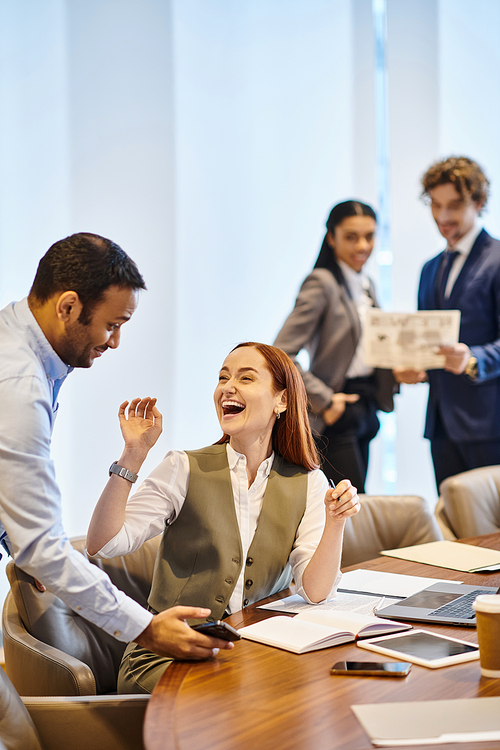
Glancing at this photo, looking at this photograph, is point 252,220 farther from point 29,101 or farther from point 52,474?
point 52,474

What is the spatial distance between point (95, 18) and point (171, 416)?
2.17 m

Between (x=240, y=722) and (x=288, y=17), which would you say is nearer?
(x=240, y=722)

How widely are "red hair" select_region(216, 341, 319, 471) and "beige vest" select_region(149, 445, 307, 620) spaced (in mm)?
152

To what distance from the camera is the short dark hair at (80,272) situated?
1513 millimetres

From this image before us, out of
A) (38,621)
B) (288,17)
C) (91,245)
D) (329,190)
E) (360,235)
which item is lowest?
(38,621)

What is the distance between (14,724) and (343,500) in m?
0.83

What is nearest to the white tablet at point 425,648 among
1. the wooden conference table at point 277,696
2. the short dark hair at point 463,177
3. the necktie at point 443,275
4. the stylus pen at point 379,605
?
the wooden conference table at point 277,696

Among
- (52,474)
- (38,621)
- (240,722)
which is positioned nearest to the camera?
(240,722)

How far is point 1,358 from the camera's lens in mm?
1393

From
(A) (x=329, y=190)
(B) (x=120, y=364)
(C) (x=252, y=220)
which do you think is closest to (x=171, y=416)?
(B) (x=120, y=364)

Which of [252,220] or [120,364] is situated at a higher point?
[252,220]

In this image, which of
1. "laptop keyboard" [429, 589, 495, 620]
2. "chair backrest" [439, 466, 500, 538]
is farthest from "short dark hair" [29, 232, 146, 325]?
"chair backrest" [439, 466, 500, 538]

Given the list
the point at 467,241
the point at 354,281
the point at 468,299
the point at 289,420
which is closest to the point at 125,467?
the point at 289,420

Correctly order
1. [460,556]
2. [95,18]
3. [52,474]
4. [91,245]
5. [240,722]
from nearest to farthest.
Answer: [240,722]
[52,474]
[91,245]
[460,556]
[95,18]
